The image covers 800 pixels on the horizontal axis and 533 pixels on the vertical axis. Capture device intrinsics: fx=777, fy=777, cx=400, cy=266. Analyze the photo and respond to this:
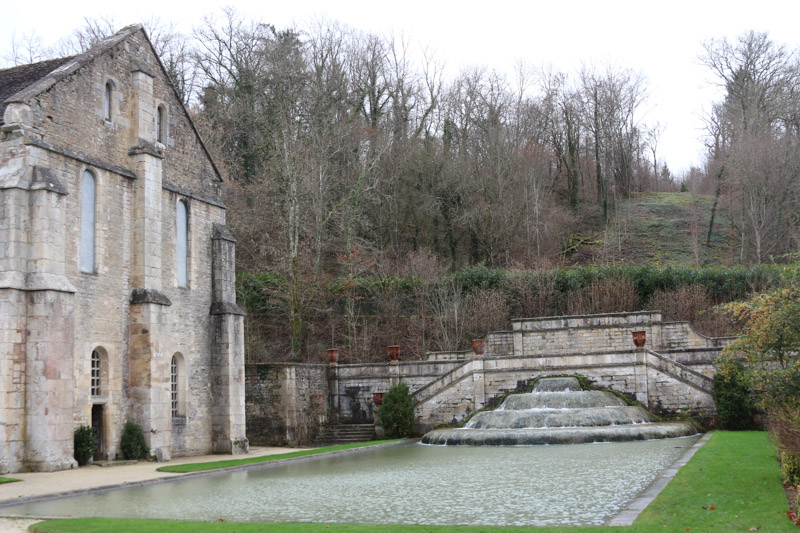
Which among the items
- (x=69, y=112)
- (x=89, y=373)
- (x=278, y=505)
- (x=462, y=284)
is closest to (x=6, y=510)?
(x=278, y=505)

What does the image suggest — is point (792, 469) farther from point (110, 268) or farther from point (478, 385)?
point (478, 385)

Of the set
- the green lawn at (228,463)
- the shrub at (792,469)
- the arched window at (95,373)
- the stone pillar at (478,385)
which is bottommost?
the green lawn at (228,463)

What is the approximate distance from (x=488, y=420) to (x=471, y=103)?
1235 inches

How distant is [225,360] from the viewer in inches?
1130

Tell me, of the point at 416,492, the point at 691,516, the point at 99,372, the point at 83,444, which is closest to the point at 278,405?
the point at 99,372

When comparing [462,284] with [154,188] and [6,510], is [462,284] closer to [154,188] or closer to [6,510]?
[154,188]

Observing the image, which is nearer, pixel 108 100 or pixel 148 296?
pixel 148 296

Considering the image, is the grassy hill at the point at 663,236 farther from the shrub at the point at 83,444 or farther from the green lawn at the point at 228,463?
the shrub at the point at 83,444

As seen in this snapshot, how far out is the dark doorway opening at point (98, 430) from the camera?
23094 millimetres

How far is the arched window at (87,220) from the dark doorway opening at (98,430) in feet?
13.9

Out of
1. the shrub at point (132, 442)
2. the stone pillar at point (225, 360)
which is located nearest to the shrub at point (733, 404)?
the stone pillar at point (225, 360)

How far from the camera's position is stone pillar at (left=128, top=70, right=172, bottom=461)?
2438 cm

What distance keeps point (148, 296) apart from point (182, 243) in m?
3.86

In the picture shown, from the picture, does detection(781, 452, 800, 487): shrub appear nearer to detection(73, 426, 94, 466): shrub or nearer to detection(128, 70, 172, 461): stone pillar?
detection(73, 426, 94, 466): shrub
